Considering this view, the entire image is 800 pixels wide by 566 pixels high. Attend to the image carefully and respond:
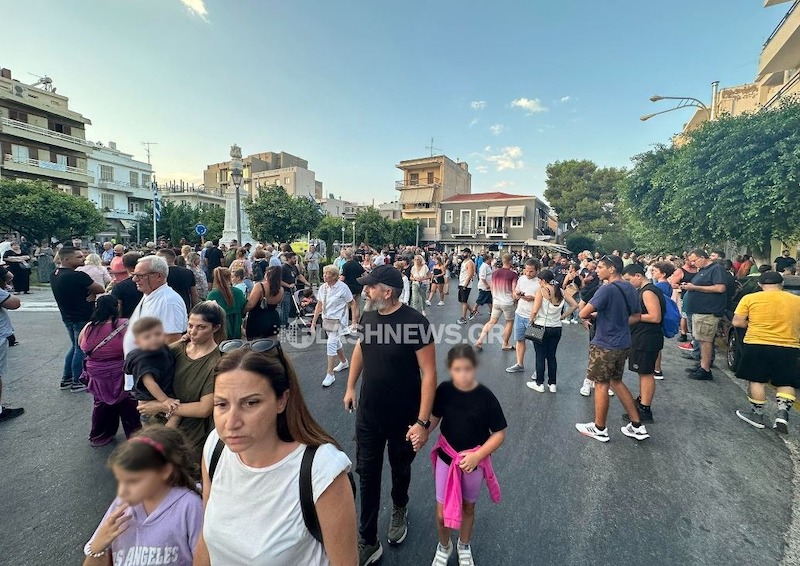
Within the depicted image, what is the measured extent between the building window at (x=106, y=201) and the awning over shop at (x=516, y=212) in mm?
44638

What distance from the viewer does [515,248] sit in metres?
40.9

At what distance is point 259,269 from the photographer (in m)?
9.31

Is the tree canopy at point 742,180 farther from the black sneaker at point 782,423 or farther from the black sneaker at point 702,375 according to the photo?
the black sneaker at point 782,423

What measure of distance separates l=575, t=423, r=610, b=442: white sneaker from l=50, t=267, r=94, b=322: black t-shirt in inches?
245

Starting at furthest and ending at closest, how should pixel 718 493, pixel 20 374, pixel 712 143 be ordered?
pixel 712 143
pixel 20 374
pixel 718 493

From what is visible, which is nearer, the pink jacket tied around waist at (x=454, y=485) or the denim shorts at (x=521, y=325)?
the pink jacket tied around waist at (x=454, y=485)

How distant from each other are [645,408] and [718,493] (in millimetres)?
1293

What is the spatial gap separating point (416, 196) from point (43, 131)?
3640 cm

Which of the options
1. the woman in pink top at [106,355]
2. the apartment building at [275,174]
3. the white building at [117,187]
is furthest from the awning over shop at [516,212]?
the white building at [117,187]

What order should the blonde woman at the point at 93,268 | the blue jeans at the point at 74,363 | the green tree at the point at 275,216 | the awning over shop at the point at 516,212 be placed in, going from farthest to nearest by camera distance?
the awning over shop at the point at 516,212 → the green tree at the point at 275,216 → the blonde woman at the point at 93,268 → the blue jeans at the point at 74,363

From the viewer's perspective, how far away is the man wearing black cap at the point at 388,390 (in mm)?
2361

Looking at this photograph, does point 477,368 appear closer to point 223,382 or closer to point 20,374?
point 223,382

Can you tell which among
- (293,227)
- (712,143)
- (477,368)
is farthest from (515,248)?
(477,368)

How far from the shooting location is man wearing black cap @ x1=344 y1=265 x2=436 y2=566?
236 centimetres
